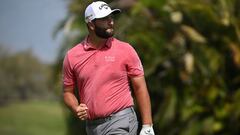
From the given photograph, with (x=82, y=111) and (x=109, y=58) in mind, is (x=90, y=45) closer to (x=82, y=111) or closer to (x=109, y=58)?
(x=109, y=58)

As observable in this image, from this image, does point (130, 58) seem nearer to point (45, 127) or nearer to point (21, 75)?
point (45, 127)

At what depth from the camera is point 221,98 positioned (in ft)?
62.6

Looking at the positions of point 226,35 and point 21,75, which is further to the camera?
point 21,75

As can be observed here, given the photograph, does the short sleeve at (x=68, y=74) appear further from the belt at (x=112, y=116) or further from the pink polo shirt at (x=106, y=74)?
the belt at (x=112, y=116)

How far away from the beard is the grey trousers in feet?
2.48

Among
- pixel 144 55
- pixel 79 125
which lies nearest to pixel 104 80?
pixel 144 55

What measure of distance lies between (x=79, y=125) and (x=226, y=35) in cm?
486

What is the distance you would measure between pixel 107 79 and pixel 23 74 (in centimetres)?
5478

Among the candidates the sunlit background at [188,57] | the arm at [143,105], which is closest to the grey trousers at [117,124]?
the arm at [143,105]

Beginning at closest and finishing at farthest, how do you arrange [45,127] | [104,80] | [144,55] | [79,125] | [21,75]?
[104,80], [144,55], [79,125], [45,127], [21,75]

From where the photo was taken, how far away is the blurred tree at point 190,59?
18.7 meters

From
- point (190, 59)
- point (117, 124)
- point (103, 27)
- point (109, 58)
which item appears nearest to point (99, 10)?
point (103, 27)

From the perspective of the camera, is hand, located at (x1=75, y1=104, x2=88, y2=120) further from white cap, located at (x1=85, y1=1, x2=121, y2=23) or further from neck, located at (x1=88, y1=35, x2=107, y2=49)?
white cap, located at (x1=85, y1=1, x2=121, y2=23)

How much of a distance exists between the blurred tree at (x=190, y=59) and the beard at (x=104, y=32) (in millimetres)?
10047
